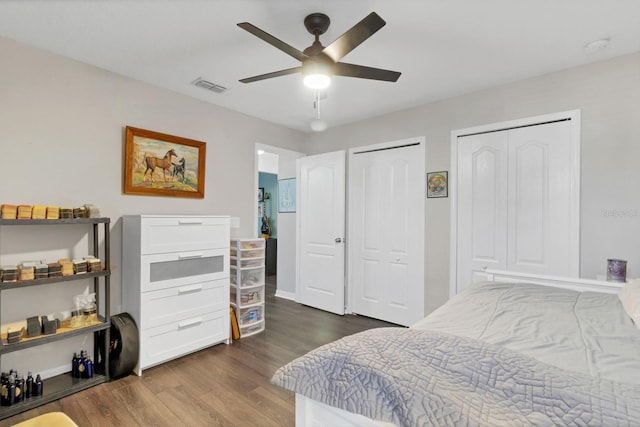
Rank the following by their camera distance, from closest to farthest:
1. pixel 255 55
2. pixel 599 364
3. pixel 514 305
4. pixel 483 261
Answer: pixel 599 364 < pixel 514 305 < pixel 255 55 < pixel 483 261

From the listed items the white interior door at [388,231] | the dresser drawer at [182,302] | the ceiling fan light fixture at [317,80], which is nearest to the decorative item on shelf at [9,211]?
the dresser drawer at [182,302]

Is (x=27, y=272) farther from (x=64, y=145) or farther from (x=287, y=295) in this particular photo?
(x=287, y=295)

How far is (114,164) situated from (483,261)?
11.6 ft

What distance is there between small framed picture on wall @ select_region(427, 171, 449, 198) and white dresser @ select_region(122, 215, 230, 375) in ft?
7.07

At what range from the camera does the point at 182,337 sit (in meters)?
2.75

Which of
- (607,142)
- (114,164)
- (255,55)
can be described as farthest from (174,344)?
(607,142)

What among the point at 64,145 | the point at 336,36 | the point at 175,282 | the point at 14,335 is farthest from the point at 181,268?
the point at 336,36

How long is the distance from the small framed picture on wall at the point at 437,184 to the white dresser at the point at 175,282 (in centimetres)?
216

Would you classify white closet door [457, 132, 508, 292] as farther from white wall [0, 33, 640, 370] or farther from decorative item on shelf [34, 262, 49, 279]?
decorative item on shelf [34, 262, 49, 279]

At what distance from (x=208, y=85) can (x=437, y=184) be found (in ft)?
8.25

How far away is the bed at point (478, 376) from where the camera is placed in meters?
0.70

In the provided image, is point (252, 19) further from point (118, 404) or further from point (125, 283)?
point (118, 404)

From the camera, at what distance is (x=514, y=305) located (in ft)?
5.32

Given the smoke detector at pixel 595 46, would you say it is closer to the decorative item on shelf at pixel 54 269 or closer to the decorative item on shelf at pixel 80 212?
the decorative item on shelf at pixel 80 212
